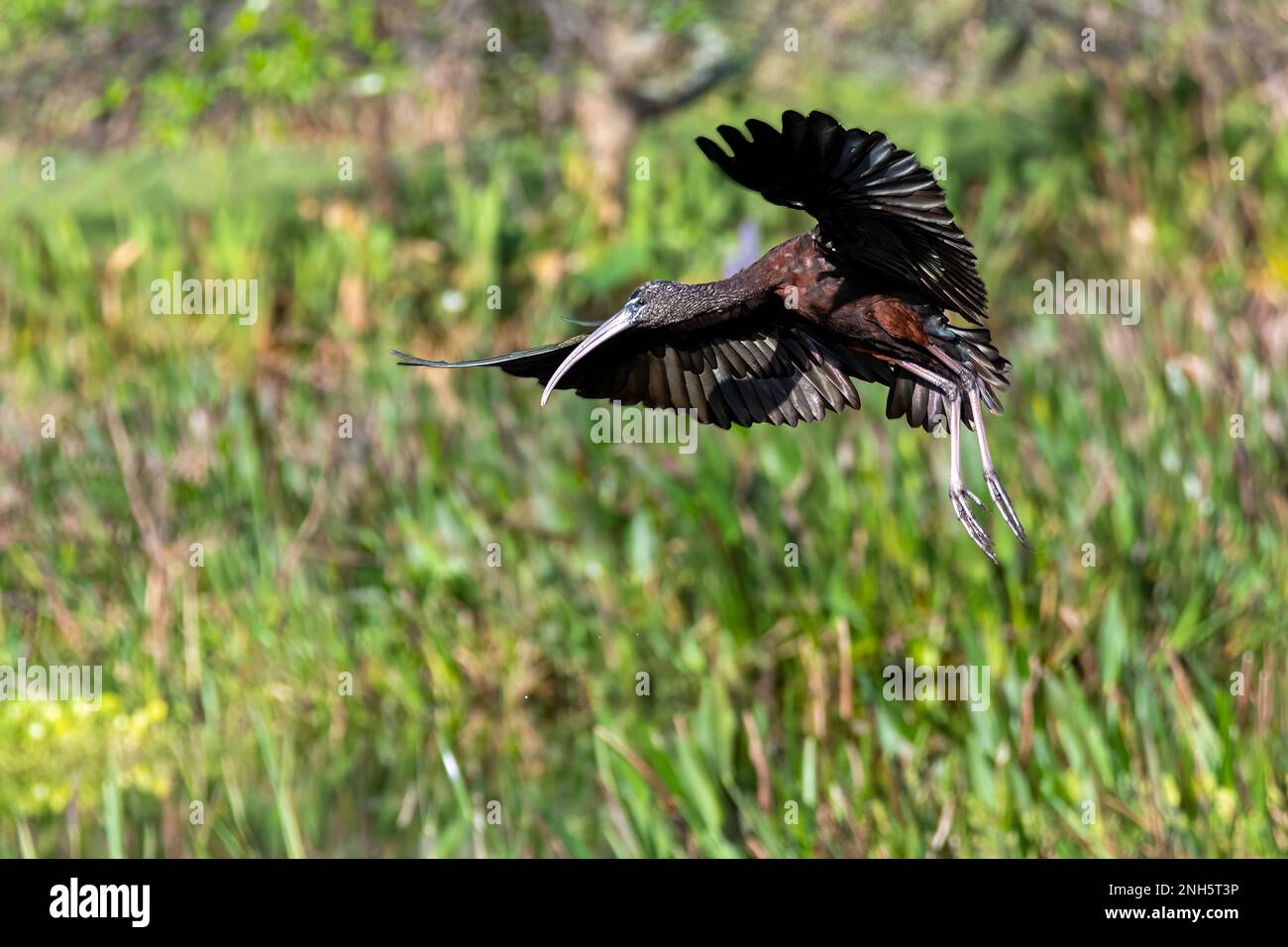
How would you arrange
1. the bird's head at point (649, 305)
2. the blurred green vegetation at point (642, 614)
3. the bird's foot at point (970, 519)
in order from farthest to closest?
the blurred green vegetation at point (642, 614) < the bird's head at point (649, 305) < the bird's foot at point (970, 519)

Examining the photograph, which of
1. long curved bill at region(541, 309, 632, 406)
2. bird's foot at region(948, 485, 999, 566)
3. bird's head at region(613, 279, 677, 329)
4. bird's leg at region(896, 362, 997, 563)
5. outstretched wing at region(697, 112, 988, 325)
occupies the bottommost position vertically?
bird's foot at region(948, 485, 999, 566)

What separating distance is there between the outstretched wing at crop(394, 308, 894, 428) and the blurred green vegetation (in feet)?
4.77

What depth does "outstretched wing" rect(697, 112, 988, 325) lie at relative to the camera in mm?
1118

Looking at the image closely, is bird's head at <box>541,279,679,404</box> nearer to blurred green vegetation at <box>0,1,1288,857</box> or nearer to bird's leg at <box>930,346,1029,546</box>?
bird's leg at <box>930,346,1029,546</box>

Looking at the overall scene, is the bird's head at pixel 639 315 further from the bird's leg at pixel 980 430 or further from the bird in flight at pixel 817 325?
the bird's leg at pixel 980 430

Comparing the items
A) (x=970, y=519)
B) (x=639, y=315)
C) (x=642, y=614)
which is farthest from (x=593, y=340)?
(x=642, y=614)

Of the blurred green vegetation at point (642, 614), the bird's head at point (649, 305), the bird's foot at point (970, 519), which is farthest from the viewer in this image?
the blurred green vegetation at point (642, 614)

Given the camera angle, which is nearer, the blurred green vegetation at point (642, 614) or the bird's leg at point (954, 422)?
the bird's leg at point (954, 422)

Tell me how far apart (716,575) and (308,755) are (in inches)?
41.9

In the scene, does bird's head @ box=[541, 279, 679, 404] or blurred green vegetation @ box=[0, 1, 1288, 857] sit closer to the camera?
bird's head @ box=[541, 279, 679, 404]

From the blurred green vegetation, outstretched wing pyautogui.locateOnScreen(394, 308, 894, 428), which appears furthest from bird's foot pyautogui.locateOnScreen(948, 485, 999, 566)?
the blurred green vegetation

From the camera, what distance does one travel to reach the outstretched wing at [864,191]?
1118mm

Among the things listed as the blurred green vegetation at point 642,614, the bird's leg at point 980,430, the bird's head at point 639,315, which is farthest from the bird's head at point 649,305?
the blurred green vegetation at point 642,614

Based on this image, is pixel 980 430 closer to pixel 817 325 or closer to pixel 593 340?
pixel 817 325
